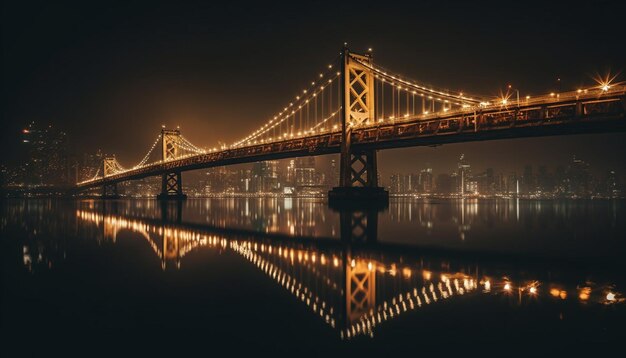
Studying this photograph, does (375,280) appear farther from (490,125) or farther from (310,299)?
(490,125)

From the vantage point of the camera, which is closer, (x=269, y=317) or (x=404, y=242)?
(x=269, y=317)

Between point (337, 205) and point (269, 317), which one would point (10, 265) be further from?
point (337, 205)

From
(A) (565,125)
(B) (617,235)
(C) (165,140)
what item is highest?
(C) (165,140)

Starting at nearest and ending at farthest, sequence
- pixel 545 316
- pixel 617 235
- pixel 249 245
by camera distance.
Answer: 1. pixel 545 316
2. pixel 249 245
3. pixel 617 235

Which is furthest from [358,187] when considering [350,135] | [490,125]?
[490,125]

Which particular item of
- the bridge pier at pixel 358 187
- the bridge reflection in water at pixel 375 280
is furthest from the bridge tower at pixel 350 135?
the bridge reflection in water at pixel 375 280

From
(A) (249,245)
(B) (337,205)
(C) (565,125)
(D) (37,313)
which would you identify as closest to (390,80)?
(B) (337,205)

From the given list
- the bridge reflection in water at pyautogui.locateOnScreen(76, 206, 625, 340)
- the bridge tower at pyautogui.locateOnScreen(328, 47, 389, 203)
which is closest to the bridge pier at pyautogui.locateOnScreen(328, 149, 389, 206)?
the bridge tower at pyautogui.locateOnScreen(328, 47, 389, 203)
